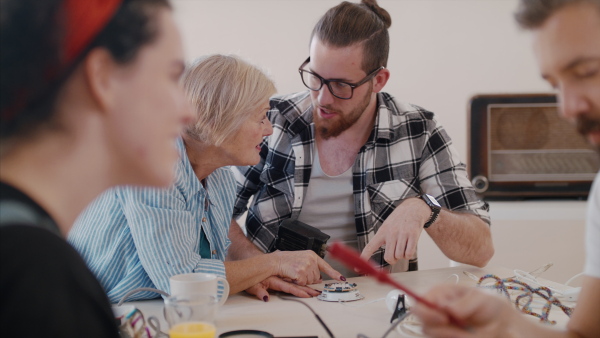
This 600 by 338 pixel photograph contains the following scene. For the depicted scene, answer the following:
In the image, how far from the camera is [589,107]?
31.0 inches

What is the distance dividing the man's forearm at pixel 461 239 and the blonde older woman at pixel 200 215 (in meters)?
0.39

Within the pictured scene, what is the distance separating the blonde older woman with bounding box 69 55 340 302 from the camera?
4.23ft

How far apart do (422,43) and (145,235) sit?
1.87 meters

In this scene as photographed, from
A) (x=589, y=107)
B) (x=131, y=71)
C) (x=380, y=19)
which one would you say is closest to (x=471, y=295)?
(x=589, y=107)

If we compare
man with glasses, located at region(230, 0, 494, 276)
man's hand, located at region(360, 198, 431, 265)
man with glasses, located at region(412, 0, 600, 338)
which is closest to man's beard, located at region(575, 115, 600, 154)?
man with glasses, located at region(412, 0, 600, 338)

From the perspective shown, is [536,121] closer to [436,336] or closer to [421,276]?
[421,276]

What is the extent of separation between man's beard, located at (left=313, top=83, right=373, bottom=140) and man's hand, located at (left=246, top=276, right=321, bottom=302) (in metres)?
0.62

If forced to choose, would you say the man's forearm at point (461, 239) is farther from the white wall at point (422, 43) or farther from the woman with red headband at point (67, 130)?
the woman with red headband at point (67, 130)

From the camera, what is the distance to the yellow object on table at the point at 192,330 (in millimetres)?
940

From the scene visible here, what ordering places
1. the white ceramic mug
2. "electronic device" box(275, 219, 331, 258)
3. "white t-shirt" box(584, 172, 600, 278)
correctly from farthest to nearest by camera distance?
"electronic device" box(275, 219, 331, 258)
the white ceramic mug
"white t-shirt" box(584, 172, 600, 278)

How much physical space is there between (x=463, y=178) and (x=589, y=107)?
1.09 meters

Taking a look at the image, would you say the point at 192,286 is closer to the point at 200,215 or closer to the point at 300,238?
the point at 200,215

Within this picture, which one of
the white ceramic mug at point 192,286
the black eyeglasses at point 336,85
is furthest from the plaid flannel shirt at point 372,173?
the white ceramic mug at point 192,286

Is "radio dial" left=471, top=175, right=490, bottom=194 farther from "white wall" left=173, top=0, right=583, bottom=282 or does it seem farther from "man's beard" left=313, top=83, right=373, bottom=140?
"man's beard" left=313, top=83, right=373, bottom=140
